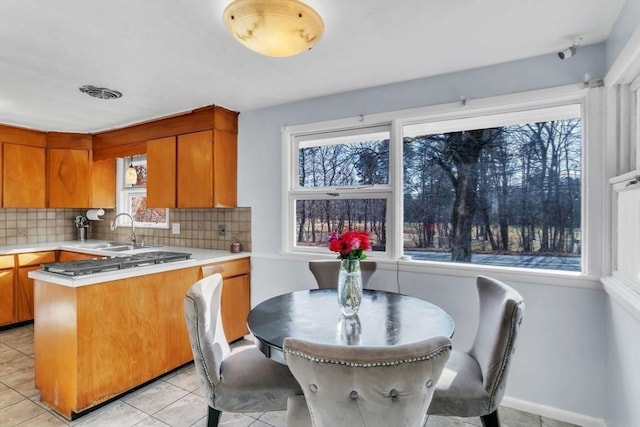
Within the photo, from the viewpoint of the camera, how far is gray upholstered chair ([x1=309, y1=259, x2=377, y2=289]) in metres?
2.52

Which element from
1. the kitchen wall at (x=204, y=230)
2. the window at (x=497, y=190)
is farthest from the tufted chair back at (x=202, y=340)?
the kitchen wall at (x=204, y=230)

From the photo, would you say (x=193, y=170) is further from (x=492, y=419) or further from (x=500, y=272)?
(x=492, y=419)

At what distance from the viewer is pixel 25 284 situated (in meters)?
3.67

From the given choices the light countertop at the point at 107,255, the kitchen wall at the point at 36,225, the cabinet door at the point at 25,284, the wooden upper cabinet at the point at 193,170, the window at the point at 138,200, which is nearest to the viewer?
the light countertop at the point at 107,255

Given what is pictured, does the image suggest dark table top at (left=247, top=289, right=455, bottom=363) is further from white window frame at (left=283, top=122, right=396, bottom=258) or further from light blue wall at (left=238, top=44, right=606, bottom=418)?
white window frame at (left=283, top=122, right=396, bottom=258)

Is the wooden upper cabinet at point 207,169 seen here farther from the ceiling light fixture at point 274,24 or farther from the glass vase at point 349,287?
the glass vase at point 349,287

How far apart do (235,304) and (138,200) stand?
214 cm

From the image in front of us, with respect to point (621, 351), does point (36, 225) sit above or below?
above

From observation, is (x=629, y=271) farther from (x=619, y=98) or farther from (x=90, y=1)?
(x=90, y=1)

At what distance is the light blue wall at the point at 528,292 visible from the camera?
2010 mm

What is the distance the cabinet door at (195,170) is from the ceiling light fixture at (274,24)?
177 centimetres

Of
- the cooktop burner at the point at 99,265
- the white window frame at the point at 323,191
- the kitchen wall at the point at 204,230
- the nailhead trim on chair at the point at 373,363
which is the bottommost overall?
the nailhead trim on chair at the point at 373,363

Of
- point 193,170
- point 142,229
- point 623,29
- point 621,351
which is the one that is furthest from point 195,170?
point 621,351

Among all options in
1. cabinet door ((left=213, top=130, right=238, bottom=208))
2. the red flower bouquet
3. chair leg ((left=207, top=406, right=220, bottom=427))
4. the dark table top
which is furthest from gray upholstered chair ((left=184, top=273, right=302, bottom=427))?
cabinet door ((left=213, top=130, right=238, bottom=208))
